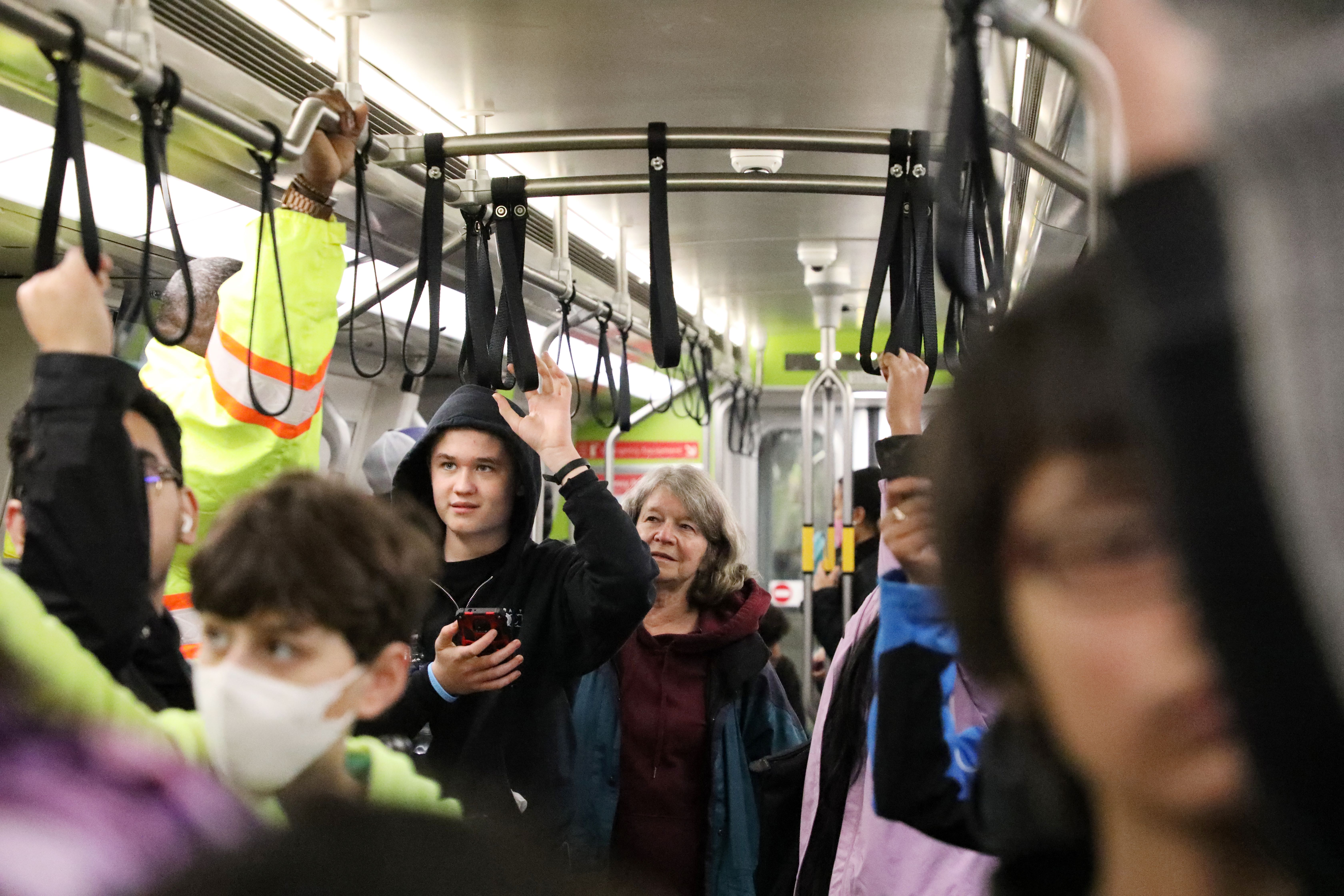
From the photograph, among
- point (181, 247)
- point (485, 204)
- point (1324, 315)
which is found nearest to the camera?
point (1324, 315)

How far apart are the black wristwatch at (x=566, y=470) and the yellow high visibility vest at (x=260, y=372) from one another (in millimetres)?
571

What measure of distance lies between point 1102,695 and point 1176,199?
129 millimetres

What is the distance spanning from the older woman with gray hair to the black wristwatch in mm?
706

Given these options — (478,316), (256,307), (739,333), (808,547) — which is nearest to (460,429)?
(478,316)

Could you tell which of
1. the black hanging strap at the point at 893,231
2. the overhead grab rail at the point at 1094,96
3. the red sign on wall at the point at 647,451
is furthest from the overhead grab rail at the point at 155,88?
the red sign on wall at the point at 647,451

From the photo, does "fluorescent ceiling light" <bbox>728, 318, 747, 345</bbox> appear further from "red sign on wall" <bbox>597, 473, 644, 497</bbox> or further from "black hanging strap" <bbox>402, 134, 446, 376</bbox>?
"black hanging strap" <bbox>402, 134, 446, 376</bbox>

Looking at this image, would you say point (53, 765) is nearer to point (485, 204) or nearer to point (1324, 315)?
point (1324, 315)

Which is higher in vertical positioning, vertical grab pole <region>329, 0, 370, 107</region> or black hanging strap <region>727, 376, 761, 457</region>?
vertical grab pole <region>329, 0, 370, 107</region>

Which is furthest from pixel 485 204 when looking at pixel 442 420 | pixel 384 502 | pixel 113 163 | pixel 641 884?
pixel 641 884

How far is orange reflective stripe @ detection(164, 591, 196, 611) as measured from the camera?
52cm

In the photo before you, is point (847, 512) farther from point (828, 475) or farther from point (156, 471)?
point (156, 471)

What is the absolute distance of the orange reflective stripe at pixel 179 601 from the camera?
52 cm

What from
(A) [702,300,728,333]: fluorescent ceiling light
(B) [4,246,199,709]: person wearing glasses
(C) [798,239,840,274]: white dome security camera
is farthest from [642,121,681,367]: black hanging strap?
(A) [702,300,728,333]: fluorescent ceiling light

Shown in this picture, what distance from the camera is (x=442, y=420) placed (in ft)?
5.27
